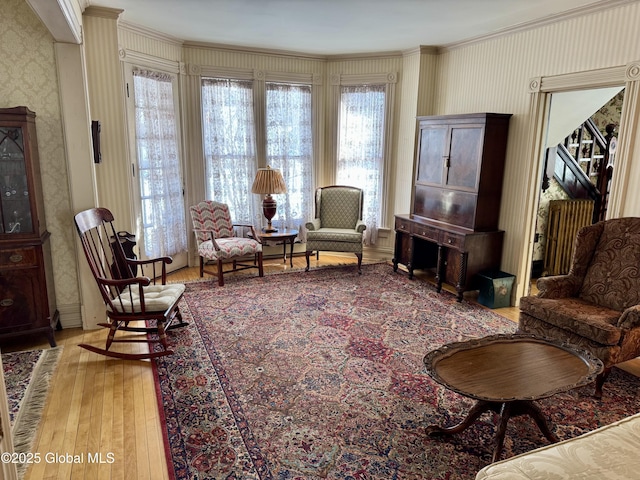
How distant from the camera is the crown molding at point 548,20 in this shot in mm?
3430

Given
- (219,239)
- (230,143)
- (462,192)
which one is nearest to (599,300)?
(462,192)

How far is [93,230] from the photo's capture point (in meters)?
3.67

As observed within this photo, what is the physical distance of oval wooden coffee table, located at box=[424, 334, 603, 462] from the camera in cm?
206

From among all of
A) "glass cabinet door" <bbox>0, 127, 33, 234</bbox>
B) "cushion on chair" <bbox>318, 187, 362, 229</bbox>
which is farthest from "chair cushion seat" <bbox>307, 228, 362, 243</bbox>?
"glass cabinet door" <bbox>0, 127, 33, 234</bbox>

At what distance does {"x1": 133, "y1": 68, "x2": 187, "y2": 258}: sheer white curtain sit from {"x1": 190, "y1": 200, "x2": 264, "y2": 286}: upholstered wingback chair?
296 mm

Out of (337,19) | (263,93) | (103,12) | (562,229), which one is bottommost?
(562,229)

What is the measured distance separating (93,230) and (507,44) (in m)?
4.30

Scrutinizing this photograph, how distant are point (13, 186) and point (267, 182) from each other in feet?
9.04

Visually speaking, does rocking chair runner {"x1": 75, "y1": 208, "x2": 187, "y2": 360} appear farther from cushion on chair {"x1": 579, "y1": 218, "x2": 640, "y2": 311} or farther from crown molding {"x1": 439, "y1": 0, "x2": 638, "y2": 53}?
crown molding {"x1": 439, "y1": 0, "x2": 638, "y2": 53}

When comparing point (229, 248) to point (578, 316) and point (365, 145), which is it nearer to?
point (365, 145)

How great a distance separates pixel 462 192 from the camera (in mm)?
4586

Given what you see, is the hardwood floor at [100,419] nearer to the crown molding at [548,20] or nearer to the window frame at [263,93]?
the crown molding at [548,20]

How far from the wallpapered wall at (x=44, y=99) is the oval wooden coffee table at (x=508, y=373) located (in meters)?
3.04

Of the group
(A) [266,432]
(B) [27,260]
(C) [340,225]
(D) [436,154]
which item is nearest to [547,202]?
(D) [436,154]
